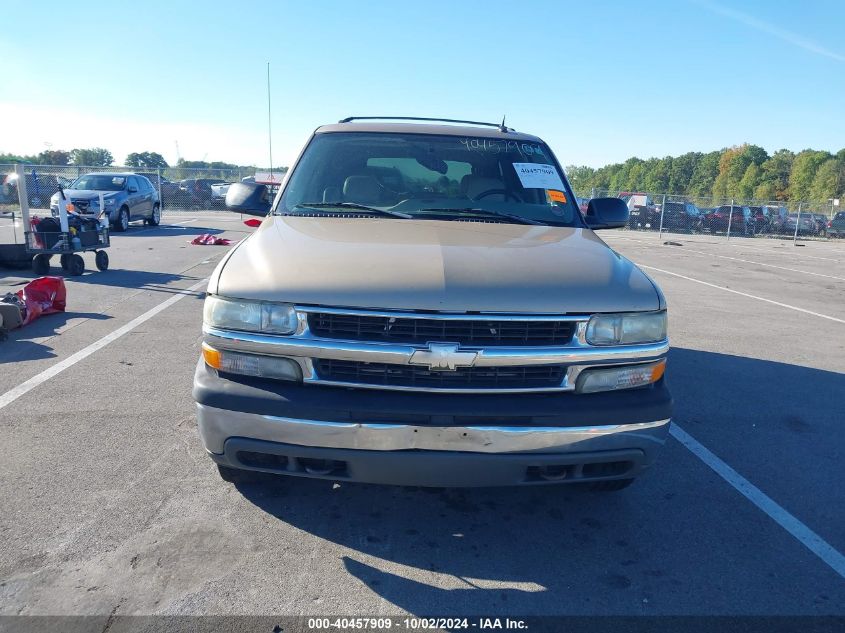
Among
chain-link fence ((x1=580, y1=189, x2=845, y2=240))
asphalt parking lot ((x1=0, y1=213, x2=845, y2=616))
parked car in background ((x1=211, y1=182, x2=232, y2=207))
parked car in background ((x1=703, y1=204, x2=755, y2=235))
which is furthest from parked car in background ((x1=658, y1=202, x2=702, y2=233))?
asphalt parking lot ((x1=0, y1=213, x2=845, y2=616))

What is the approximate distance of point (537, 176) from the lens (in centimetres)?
423

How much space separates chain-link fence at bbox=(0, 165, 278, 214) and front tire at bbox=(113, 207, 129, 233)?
161cm

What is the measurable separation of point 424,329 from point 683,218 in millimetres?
32128

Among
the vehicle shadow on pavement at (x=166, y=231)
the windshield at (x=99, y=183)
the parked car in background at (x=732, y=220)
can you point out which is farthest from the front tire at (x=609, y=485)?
the parked car in background at (x=732, y=220)

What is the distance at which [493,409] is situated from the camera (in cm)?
259

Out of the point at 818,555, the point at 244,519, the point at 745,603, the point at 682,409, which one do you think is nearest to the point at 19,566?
the point at 244,519

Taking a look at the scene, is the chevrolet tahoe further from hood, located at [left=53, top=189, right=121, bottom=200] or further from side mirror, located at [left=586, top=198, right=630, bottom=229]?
hood, located at [left=53, top=189, right=121, bottom=200]

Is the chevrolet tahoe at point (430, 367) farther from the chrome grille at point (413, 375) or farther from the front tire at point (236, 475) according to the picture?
the front tire at point (236, 475)

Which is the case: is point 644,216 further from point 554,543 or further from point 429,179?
point 554,543

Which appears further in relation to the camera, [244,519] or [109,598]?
[244,519]

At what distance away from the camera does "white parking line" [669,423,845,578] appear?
299 centimetres

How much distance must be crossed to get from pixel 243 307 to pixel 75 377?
3098 millimetres

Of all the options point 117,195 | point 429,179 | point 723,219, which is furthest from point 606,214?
point 723,219

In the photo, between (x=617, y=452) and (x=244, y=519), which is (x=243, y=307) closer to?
(x=244, y=519)
